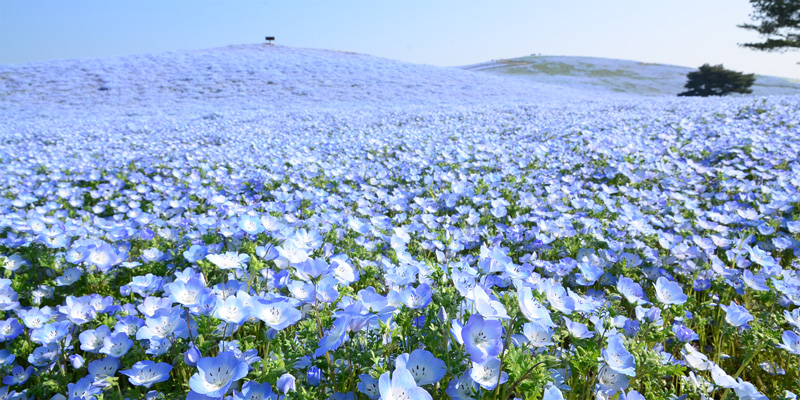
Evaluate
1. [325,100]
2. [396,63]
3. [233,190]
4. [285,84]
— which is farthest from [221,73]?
[233,190]

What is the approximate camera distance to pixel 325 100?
1959cm

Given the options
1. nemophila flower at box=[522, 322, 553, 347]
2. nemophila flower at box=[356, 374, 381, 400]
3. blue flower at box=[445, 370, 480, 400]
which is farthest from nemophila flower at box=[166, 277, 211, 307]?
nemophila flower at box=[522, 322, 553, 347]

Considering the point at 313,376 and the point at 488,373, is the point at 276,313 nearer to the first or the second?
the point at 313,376

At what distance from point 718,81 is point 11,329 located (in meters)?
43.0

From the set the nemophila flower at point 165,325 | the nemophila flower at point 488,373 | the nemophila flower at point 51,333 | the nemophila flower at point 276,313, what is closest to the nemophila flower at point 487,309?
the nemophila flower at point 488,373

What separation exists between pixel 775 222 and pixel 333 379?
3208 mm

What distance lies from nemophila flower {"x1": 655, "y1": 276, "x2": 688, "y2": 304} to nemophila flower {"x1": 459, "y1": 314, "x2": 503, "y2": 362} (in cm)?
83

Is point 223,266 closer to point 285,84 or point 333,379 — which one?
point 333,379

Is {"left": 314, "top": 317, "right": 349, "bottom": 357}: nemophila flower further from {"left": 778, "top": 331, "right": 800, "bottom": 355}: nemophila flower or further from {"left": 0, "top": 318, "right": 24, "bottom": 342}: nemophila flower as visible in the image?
{"left": 778, "top": 331, "right": 800, "bottom": 355}: nemophila flower

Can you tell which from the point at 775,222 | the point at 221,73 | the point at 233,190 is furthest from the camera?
the point at 221,73

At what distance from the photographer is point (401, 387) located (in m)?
1.01

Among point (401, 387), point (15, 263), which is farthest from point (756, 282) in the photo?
point (15, 263)

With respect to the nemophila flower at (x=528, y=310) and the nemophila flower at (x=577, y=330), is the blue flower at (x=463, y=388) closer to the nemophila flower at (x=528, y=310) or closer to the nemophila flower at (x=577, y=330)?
the nemophila flower at (x=528, y=310)

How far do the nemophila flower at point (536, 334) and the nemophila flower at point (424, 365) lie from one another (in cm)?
33
